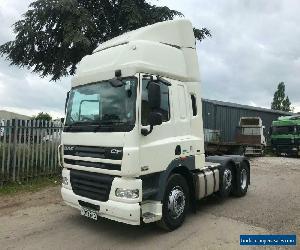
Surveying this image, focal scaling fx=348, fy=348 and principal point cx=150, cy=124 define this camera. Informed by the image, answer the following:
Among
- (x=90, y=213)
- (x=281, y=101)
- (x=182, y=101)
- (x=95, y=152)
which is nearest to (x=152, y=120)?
(x=95, y=152)

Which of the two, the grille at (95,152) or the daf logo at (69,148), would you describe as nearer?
the grille at (95,152)

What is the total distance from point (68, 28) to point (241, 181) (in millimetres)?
12981

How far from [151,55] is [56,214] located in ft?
13.4

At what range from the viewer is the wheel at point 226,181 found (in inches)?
337

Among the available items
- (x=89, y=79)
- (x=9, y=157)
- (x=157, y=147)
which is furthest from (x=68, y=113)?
(x=9, y=157)

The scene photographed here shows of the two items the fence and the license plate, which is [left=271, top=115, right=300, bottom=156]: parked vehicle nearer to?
the fence

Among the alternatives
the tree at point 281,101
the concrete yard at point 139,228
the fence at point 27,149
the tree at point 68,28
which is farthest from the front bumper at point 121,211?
the tree at point 281,101

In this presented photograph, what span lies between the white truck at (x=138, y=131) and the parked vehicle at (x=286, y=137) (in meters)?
18.4

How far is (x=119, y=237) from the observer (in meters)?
6.22

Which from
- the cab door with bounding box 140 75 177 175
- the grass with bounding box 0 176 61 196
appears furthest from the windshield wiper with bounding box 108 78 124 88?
the grass with bounding box 0 176 61 196

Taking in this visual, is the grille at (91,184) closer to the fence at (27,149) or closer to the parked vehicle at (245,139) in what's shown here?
the fence at (27,149)

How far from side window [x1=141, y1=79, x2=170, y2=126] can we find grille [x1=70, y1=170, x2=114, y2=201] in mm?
1185

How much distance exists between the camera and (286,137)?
2439 cm

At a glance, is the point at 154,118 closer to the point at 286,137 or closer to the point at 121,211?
the point at 121,211
